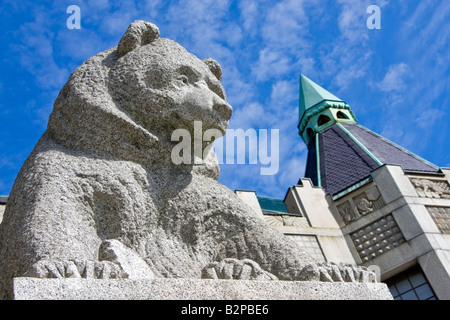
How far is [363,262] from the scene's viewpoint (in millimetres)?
14133

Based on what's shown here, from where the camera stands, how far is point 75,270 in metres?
2.64

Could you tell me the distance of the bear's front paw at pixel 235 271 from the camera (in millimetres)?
3043

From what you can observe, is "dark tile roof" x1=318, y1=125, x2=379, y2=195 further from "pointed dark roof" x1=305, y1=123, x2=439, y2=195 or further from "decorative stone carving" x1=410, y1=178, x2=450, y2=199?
"decorative stone carving" x1=410, y1=178, x2=450, y2=199

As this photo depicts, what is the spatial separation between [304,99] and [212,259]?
2773 centimetres

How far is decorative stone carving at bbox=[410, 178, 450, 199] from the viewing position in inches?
598

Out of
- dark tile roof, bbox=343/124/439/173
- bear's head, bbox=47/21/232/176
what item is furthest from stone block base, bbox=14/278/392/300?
dark tile roof, bbox=343/124/439/173

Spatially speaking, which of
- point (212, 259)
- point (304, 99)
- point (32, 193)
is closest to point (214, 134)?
point (212, 259)

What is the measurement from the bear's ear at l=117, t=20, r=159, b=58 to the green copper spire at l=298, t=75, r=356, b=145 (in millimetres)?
23504

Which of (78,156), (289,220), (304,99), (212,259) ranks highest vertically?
(304,99)

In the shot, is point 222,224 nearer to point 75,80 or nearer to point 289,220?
point 75,80

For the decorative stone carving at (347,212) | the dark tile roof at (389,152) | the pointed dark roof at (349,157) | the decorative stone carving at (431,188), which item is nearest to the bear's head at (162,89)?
the decorative stone carving at (347,212)

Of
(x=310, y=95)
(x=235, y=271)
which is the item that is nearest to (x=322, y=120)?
(x=310, y=95)

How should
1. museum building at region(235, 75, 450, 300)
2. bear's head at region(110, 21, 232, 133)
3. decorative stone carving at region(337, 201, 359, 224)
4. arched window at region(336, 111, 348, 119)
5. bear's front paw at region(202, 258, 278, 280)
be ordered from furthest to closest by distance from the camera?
arched window at region(336, 111, 348, 119) < decorative stone carving at region(337, 201, 359, 224) < museum building at region(235, 75, 450, 300) < bear's head at region(110, 21, 232, 133) < bear's front paw at region(202, 258, 278, 280)

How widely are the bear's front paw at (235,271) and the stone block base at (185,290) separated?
0.36 ft
